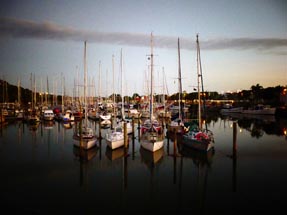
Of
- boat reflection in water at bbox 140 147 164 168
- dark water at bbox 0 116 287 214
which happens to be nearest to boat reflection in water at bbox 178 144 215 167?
dark water at bbox 0 116 287 214

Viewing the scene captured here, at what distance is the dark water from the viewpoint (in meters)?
13.4

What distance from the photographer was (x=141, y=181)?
17453mm

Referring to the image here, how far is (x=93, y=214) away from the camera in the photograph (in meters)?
12.5

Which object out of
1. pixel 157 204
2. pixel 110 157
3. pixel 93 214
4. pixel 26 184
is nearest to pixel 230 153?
pixel 110 157

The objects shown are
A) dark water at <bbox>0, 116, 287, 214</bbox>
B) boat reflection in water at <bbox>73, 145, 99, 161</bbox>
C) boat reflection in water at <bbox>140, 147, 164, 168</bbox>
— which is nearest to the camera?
dark water at <bbox>0, 116, 287, 214</bbox>

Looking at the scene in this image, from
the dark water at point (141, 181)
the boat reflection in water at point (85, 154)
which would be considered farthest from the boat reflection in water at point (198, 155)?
the boat reflection in water at point (85, 154)

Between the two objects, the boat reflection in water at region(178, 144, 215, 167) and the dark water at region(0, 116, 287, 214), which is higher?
the boat reflection in water at region(178, 144, 215, 167)

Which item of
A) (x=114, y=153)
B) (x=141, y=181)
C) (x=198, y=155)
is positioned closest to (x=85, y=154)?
(x=114, y=153)

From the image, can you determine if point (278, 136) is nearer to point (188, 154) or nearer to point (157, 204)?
point (188, 154)

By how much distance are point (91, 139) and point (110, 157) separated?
3.51 metres

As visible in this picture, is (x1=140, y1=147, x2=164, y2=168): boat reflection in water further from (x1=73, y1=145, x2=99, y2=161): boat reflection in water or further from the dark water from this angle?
(x1=73, y1=145, x2=99, y2=161): boat reflection in water

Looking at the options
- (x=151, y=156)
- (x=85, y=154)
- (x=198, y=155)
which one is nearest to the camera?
(x=151, y=156)

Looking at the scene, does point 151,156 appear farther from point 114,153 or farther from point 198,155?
point 198,155

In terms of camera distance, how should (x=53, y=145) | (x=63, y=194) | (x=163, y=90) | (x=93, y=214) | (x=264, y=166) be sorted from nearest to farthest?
(x=93, y=214) → (x=63, y=194) → (x=264, y=166) → (x=53, y=145) → (x=163, y=90)
